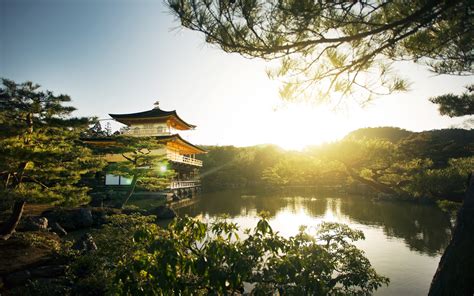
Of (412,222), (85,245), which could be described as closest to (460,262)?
(85,245)

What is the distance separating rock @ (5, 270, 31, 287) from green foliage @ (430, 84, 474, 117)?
9976mm

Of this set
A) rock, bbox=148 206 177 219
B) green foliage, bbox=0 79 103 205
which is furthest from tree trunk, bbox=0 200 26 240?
rock, bbox=148 206 177 219

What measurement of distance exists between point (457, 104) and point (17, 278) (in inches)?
404

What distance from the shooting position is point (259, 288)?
80.9 inches

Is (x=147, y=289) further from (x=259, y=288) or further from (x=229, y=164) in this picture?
(x=229, y=164)

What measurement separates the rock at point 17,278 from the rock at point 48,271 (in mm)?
118

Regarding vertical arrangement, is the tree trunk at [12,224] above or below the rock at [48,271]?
above

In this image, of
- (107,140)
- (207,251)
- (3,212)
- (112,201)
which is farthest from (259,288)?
(107,140)

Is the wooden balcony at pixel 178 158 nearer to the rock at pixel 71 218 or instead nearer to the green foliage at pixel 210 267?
the rock at pixel 71 218

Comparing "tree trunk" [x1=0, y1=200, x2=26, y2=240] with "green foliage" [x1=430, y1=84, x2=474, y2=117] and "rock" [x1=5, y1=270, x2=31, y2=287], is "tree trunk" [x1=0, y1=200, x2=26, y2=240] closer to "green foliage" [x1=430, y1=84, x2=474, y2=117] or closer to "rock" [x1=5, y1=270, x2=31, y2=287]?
"rock" [x1=5, y1=270, x2=31, y2=287]

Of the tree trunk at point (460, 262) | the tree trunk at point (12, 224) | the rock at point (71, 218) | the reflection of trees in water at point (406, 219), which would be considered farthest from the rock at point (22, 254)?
the tree trunk at point (460, 262)

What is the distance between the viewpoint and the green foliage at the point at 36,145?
636 cm

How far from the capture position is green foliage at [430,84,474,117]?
22.0 ft

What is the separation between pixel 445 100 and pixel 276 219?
10.5 m
